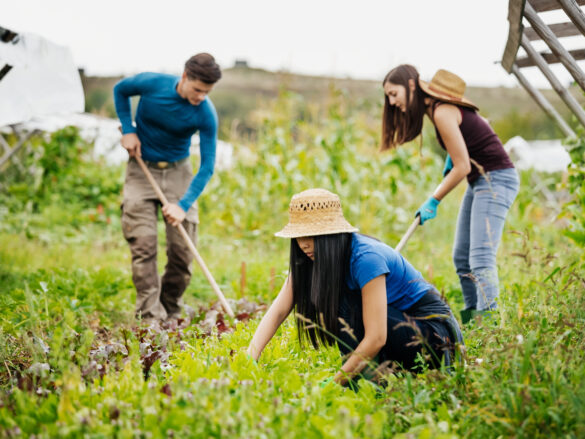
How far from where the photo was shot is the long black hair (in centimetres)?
251

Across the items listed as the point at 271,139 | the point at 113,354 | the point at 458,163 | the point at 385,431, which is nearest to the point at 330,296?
the point at 385,431

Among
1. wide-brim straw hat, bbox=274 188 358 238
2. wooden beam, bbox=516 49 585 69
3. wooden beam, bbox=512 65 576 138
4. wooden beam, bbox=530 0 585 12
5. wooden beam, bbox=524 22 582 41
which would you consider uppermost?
wooden beam, bbox=530 0 585 12

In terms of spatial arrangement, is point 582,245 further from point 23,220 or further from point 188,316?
point 23,220

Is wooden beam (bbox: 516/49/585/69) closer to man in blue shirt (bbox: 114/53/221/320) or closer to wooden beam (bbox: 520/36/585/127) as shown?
wooden beam (bbox: 520/36/585/127)

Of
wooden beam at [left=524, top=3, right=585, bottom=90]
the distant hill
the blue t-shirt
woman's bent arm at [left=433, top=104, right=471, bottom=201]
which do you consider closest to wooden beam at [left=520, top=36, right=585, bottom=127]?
wooden beam at [left=524, top=3, right=585, bottom=90]

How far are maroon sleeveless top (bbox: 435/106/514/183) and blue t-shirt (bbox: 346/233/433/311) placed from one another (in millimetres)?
1296

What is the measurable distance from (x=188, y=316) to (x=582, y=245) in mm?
2642

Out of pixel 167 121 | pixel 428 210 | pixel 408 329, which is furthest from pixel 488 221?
pixel 167 121

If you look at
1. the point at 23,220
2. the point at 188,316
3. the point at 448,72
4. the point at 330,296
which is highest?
the point at 448,72

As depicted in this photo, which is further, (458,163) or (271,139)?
(271,139)

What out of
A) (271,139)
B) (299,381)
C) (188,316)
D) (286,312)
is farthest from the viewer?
(271,139)

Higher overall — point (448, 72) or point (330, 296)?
point (448, 72)

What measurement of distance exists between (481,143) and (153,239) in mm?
2430

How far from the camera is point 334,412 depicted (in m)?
2.05
